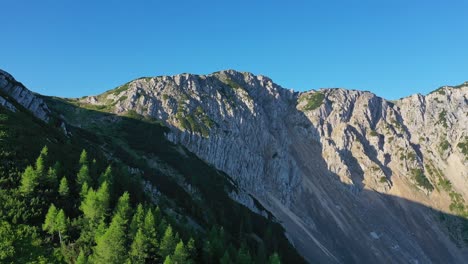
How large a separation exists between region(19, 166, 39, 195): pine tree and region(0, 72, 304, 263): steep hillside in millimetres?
142

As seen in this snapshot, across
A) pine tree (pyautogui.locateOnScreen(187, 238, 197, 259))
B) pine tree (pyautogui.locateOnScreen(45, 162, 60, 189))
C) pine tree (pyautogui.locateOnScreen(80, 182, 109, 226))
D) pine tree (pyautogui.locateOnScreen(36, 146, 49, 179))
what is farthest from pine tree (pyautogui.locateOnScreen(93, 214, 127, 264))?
pine tree (pyautogui.locateOnScreen(36, 146, 49, 179))

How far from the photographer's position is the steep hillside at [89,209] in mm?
54312

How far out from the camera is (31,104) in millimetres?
127875

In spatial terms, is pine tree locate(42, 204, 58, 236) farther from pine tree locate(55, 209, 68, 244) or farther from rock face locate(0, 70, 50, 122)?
rock face locate(0, 70, 50, 122)

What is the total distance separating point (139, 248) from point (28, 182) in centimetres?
1986

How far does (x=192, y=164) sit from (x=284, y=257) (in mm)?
59223

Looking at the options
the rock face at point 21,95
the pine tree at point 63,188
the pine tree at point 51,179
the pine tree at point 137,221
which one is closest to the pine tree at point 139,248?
the pine tree at point 137,221

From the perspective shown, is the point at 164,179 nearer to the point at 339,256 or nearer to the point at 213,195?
the point at 213,195

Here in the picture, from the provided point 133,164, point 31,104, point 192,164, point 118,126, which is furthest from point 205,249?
point 118,126

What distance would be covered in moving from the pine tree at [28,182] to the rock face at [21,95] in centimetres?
6809

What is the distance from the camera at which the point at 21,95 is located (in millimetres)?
126625

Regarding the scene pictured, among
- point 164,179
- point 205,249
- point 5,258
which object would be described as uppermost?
point 164,179

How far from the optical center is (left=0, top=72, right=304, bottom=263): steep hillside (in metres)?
54.3

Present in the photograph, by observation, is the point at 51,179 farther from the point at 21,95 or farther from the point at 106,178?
the point at 21,95
